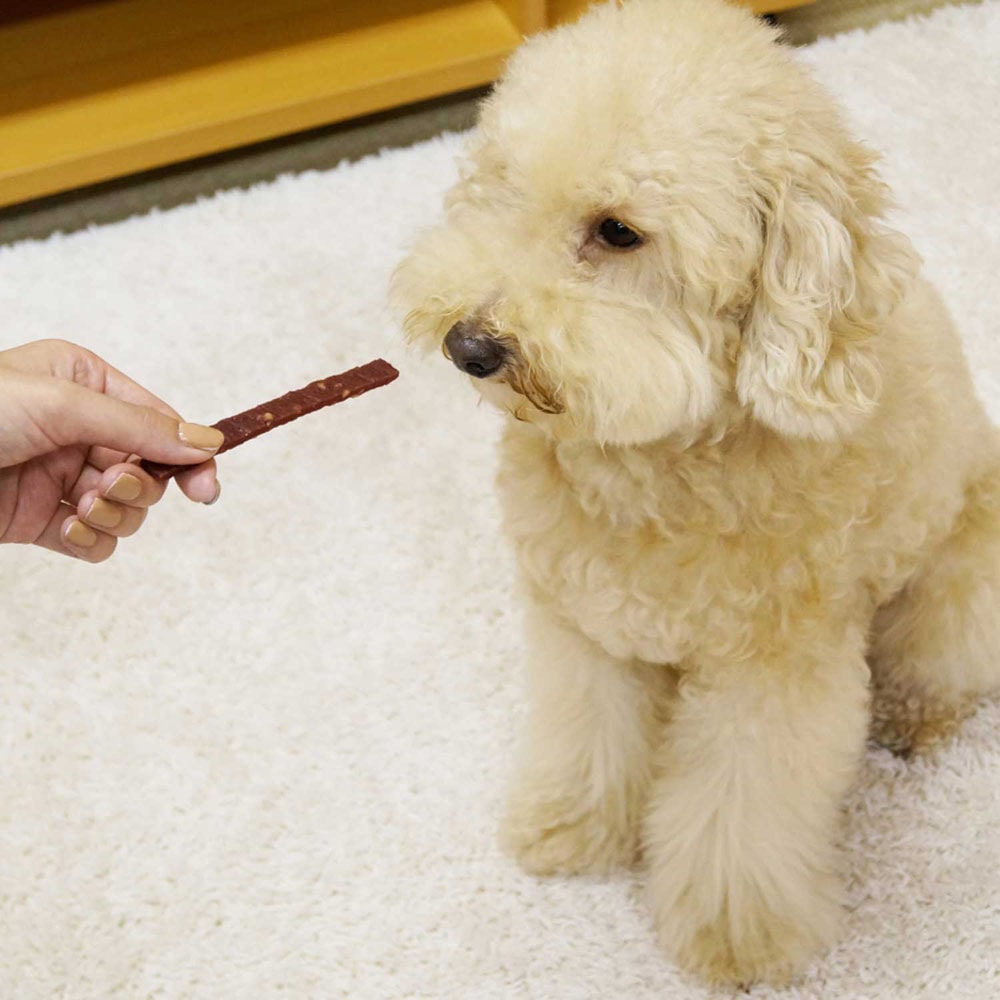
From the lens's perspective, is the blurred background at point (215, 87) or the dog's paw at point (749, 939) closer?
the dog's paw at point (749, 939)

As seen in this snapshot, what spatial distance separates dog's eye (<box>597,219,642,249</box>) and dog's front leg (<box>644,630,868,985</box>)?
400 millimetres

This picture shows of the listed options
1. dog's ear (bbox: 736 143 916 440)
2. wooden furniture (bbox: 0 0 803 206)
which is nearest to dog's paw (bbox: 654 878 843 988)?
dog's ear (bbox: 736 143 916 440)

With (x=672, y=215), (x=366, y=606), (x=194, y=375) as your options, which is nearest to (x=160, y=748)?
(x=366, y=606)

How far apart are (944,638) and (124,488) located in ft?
2.69

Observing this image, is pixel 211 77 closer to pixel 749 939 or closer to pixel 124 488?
pixel 124 488

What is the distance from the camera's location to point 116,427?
0.97m

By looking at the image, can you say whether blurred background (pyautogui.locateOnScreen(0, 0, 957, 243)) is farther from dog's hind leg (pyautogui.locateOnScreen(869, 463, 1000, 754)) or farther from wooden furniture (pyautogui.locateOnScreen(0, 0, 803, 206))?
dog's hind leg (pyautogui.locateOnScreen(869, 463, 1000, 754))

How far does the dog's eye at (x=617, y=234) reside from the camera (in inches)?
34.8

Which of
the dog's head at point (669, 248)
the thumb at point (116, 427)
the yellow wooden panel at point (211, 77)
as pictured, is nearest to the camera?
the dog's head at point (669, 248)

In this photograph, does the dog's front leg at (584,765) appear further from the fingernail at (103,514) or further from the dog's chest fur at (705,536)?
the fingernail at (103,514)

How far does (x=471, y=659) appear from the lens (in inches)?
57.2

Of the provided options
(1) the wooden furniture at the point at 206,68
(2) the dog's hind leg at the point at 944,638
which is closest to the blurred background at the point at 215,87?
(1) the wooden furniture at the point at 206,68

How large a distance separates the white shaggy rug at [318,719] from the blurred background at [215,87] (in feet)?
0.59

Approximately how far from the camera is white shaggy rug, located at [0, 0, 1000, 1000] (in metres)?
1.24
